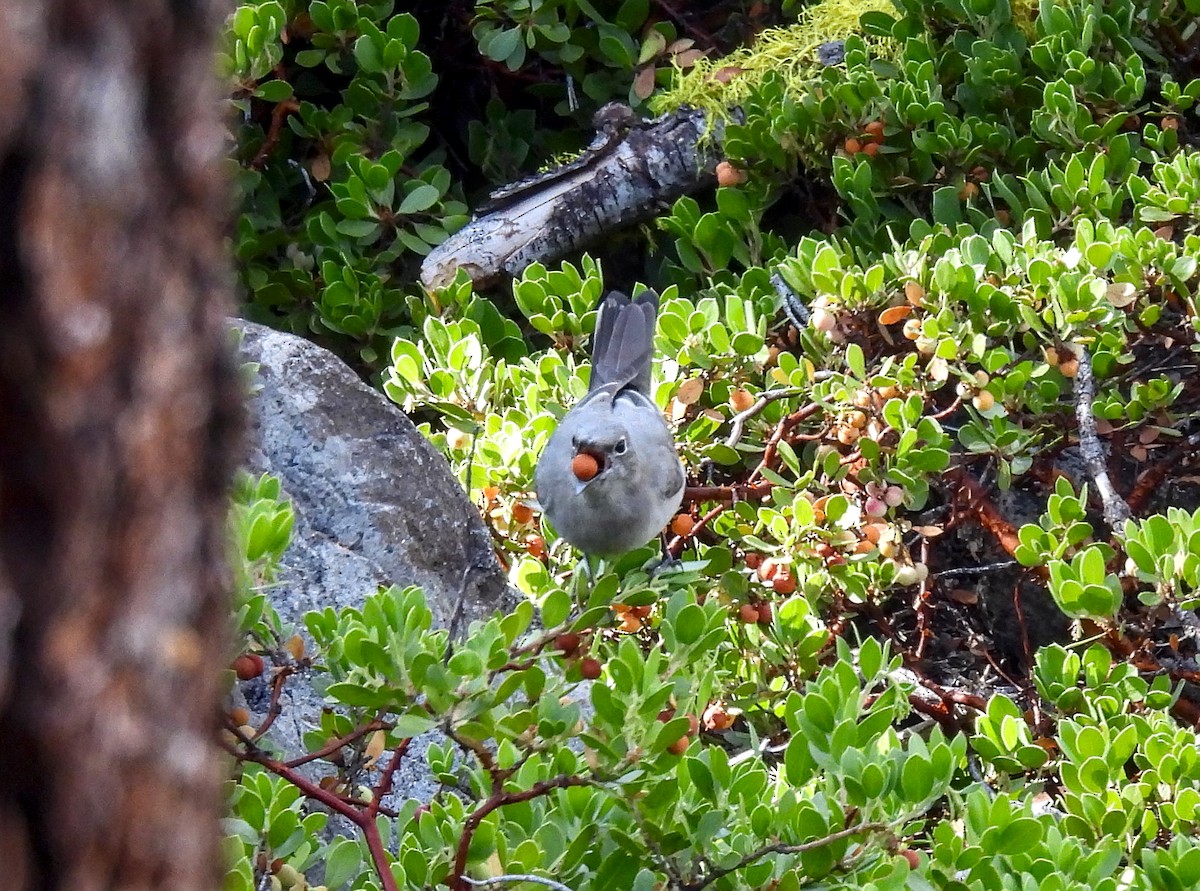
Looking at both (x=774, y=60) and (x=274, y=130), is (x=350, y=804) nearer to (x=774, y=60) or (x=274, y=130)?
(x=274, y=130)

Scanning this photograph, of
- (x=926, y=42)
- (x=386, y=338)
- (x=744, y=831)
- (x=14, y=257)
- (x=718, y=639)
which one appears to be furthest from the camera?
(x=386, y=338)

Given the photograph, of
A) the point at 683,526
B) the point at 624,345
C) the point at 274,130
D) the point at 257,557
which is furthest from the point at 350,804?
the point at 274,130

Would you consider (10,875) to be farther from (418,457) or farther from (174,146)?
(418,457)

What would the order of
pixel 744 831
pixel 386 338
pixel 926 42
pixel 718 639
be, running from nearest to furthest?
pixel 744 831 → pixel 718 639 → pixel 926 42 → pixel 386 338

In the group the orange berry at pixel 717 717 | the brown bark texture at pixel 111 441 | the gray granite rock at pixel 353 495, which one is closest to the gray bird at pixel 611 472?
the gray granite rock at pixel 353 495

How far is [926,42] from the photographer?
3834mm

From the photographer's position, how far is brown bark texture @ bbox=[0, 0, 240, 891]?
21.8 inches

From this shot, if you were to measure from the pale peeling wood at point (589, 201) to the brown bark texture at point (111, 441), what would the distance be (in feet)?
11.2

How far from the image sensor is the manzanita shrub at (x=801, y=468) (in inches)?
66.6

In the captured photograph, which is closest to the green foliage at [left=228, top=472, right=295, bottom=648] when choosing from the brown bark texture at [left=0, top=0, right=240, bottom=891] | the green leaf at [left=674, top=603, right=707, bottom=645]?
the green leaf at [left=674, top=603, right=707, bottom=645]

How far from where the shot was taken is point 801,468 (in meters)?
3.15

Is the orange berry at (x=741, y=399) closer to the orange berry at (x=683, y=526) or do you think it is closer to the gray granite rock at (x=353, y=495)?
the orange berry at (x=683, y=526)

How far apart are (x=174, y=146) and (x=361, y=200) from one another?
347 centimetres

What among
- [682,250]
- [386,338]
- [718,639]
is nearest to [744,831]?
[718,639]
